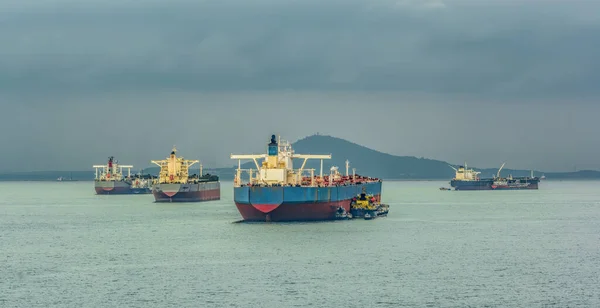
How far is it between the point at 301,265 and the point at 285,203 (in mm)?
27294

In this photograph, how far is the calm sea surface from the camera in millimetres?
45562

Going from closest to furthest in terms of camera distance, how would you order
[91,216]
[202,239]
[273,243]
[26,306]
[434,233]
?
[26,306] → [273,243] → [202,239] → [434,233] → [91,216]

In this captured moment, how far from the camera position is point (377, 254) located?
6244 centimetres

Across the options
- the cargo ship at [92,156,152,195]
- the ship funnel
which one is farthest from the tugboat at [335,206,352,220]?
Result: the cargo ship at [92,156,152,195]

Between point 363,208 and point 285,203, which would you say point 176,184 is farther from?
point 285,203

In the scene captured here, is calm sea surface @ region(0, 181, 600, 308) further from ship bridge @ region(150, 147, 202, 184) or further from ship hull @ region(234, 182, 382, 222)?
ship bridge @ region(150, 147, 202, 184)

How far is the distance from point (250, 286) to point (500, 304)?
1315 cm

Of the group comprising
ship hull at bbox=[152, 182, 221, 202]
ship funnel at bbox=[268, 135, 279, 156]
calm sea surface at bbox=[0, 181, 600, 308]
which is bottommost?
calm sea surface at bbox=[0, 181, 600, 308]

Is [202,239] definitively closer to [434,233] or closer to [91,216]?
[434,233]

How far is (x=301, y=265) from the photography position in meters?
56.6

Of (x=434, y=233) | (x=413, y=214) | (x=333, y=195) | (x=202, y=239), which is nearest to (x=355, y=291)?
(x=202, y=239)

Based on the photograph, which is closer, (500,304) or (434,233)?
(500,304)

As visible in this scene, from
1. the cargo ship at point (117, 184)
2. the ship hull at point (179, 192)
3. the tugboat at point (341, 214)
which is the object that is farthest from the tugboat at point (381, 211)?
the cargo ship at point (117, 184)

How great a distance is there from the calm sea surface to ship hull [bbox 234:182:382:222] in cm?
181
